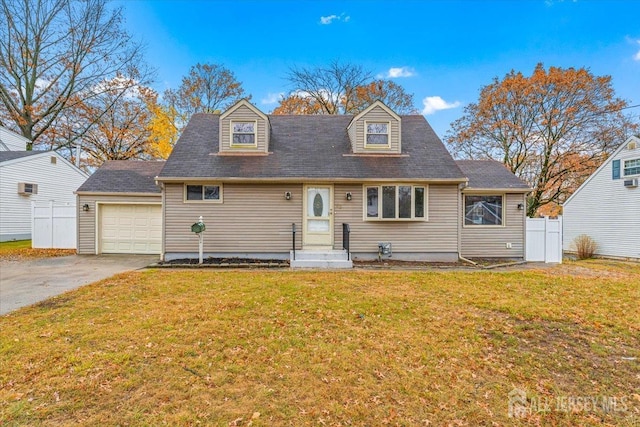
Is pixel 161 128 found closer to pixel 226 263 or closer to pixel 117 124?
pixel 117 124

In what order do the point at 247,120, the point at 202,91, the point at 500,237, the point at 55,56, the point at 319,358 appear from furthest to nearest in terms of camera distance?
the point at 202,91
the point at 55,56
the point at 500,237
the point at 247,120
the point at 319,358

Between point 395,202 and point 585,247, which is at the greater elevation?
point 395,202

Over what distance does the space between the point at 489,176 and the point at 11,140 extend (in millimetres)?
29189

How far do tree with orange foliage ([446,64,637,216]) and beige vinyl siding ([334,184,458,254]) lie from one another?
10.7 metres

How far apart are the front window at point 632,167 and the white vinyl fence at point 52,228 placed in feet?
79.4

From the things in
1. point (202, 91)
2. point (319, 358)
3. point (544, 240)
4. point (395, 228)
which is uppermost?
point (202, 91)

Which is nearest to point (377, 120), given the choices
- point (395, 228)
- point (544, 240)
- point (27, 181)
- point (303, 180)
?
point (303, 180)

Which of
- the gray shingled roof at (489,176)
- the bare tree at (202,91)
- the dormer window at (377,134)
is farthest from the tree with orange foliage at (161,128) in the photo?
the gray shingled roof at (489,176)

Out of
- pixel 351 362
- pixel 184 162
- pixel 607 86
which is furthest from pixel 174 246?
pixel 607 86

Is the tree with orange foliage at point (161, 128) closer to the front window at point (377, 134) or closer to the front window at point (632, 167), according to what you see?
the front window at point (377, 134)

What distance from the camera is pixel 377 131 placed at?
35.7 ft

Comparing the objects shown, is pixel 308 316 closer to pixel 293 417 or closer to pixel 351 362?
pixel 351 362

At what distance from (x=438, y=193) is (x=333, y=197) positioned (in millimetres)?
3551

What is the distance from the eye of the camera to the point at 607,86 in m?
16.9
